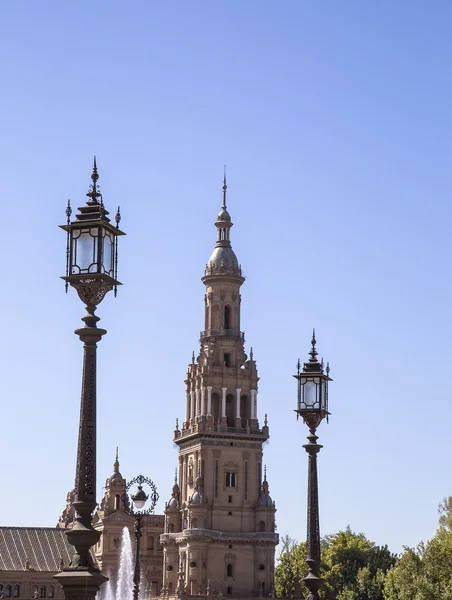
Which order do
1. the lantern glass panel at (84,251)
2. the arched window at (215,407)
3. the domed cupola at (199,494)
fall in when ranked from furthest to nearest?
the arched window at (215,407) < the domed cupola at (199,494) < the lantern glass panel at (84,251)

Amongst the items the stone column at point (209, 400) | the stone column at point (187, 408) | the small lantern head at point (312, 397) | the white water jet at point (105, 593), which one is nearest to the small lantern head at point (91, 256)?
the small lantern head at point (312, 397)

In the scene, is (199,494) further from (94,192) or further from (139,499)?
(94,192)

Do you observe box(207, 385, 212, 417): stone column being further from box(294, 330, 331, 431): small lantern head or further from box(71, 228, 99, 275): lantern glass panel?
box(71, 228, 99, 275): lantern glass panel

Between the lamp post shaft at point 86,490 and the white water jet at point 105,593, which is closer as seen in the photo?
the lamp post shaft at point 86,490

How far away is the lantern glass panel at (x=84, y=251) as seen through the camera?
21062 millimetres

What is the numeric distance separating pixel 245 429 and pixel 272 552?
481 inches

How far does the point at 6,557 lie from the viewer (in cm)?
12850

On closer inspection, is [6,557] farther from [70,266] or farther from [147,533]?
[70,266]

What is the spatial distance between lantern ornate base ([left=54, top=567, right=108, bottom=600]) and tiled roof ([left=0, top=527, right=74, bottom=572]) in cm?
10964

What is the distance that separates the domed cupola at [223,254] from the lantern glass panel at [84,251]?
11280cm

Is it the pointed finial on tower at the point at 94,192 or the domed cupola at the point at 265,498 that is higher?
the domed cupola at the point at 265,498

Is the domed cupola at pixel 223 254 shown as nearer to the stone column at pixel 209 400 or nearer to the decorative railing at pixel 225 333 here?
the decorative railing at pixel 225 333

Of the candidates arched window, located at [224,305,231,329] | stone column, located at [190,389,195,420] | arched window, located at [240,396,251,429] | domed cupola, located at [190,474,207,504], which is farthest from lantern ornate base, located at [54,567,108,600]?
arched window, located at [224,305,231,329]

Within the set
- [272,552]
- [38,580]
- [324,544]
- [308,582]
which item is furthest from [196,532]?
[308,582]
